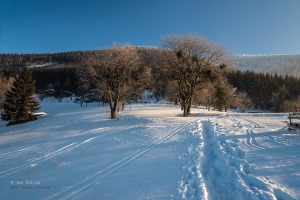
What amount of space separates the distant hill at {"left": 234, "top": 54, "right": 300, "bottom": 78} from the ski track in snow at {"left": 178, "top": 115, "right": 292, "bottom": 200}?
169910mm

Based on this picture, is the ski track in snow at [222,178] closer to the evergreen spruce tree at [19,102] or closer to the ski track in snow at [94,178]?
the ski track in snow at [94,178]

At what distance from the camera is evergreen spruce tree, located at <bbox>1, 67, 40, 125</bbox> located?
89.8 feet

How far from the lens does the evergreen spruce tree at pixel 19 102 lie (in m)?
27.4

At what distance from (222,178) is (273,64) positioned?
207 meters

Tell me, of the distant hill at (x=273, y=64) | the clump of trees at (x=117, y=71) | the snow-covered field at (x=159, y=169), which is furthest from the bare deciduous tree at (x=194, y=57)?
the distant hill at (x=273, y=64)

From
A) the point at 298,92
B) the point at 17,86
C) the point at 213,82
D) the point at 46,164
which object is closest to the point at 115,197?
the point at 46,164

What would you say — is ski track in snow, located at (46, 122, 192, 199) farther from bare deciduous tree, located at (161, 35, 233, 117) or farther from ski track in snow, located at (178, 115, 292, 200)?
bare deciduous tree, located at (161, 35, 233, 117)

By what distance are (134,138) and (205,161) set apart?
419cm

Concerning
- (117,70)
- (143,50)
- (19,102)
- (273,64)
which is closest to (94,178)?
(117,70)

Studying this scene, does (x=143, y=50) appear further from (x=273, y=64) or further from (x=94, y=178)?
(x=273, y=64)

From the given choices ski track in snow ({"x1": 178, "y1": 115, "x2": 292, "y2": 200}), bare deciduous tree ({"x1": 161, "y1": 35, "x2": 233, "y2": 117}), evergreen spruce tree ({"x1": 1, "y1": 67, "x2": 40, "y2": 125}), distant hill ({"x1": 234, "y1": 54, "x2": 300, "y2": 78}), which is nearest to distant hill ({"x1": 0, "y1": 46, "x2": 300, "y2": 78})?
distant hill ({"x1": 234, "y1": 54, "x2": 300, "y2": 78})

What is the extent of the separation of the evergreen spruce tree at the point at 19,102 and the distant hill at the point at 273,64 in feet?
546

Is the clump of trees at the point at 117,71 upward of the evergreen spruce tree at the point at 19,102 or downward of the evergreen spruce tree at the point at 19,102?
upward

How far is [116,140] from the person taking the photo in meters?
8.62
